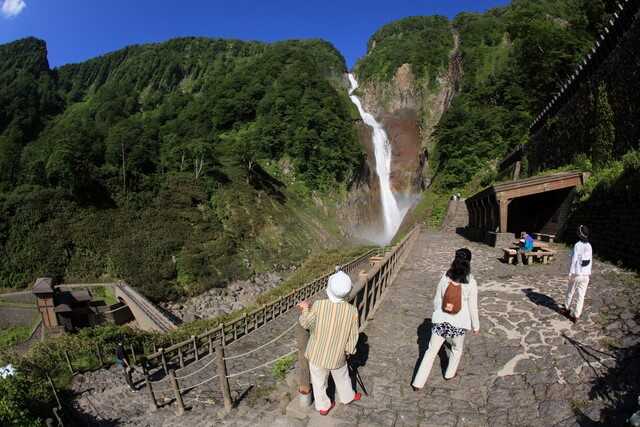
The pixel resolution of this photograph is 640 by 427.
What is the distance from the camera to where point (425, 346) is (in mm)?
5508

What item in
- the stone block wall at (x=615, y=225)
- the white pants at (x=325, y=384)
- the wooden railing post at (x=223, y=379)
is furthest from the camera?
the stone block wall at (x=615, y=225)

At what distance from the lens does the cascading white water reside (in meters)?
40.1

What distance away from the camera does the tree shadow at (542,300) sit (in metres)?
6.25

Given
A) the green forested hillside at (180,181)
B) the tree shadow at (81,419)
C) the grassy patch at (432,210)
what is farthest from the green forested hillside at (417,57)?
the tree shadow at (81,419)

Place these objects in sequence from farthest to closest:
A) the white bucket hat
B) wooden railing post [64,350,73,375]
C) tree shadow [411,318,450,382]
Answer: wooden railing post [64,350,73,375] → tree shadow [411,318,450,382] → the white bucket hat

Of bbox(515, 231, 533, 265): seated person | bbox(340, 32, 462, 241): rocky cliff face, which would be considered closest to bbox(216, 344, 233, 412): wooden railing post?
bbox(515, 231, 533, 265): seated person

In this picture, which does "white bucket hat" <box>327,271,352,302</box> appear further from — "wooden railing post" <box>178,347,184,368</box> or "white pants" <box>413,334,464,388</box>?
"wooden railing post" <box>178,347,184,368</box>

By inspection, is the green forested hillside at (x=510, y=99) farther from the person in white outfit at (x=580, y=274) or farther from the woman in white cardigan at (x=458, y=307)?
the woman in white cardigan at (x=458, y=307)

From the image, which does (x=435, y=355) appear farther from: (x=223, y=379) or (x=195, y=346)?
(x=195, y=346)

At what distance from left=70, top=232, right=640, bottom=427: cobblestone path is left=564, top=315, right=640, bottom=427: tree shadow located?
2cm

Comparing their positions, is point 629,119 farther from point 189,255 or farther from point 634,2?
point 189,255

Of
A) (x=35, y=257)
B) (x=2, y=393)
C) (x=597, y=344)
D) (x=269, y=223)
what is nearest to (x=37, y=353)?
(x=2, y=393)

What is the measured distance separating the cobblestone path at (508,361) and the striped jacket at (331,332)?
0.87 m

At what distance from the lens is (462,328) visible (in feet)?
12.4
